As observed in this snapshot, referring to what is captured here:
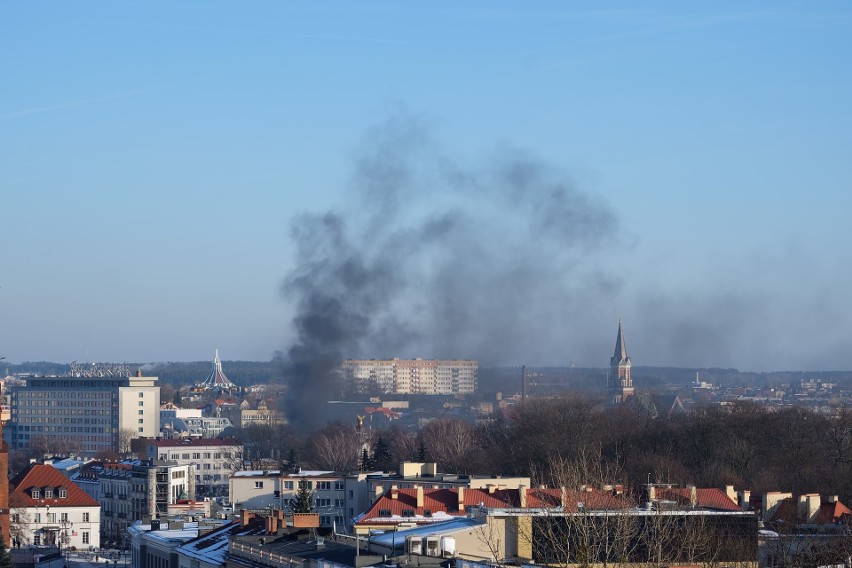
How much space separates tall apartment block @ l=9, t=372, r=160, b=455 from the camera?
538 ft

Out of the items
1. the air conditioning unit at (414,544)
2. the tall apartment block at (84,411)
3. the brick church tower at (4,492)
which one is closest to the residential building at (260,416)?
the tall apartment block at (84,411)

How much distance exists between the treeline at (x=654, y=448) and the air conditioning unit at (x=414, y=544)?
33.6 metres

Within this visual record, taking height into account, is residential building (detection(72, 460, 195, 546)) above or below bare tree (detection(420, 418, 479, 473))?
below

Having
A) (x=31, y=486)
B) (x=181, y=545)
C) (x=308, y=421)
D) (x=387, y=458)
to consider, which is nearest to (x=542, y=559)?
(x=181, y=545)

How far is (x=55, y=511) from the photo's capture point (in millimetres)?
75000

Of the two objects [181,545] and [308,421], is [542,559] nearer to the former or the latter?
[181,545]

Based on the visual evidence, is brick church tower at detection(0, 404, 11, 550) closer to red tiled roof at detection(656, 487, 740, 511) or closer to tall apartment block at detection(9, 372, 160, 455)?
red tiled roof at detection(656, 487, 740, 511)

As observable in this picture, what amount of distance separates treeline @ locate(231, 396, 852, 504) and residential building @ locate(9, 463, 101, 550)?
18401 mm

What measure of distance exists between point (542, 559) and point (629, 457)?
4930 cm

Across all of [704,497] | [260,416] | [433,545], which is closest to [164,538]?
[704,497]

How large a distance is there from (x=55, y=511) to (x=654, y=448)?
30.2 meters

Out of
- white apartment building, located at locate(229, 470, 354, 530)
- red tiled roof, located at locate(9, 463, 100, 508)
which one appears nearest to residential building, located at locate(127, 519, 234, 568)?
white apartment building, located at locate(229, 470, 354, 530)

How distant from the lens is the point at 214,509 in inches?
2517

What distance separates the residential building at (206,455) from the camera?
385 ft
